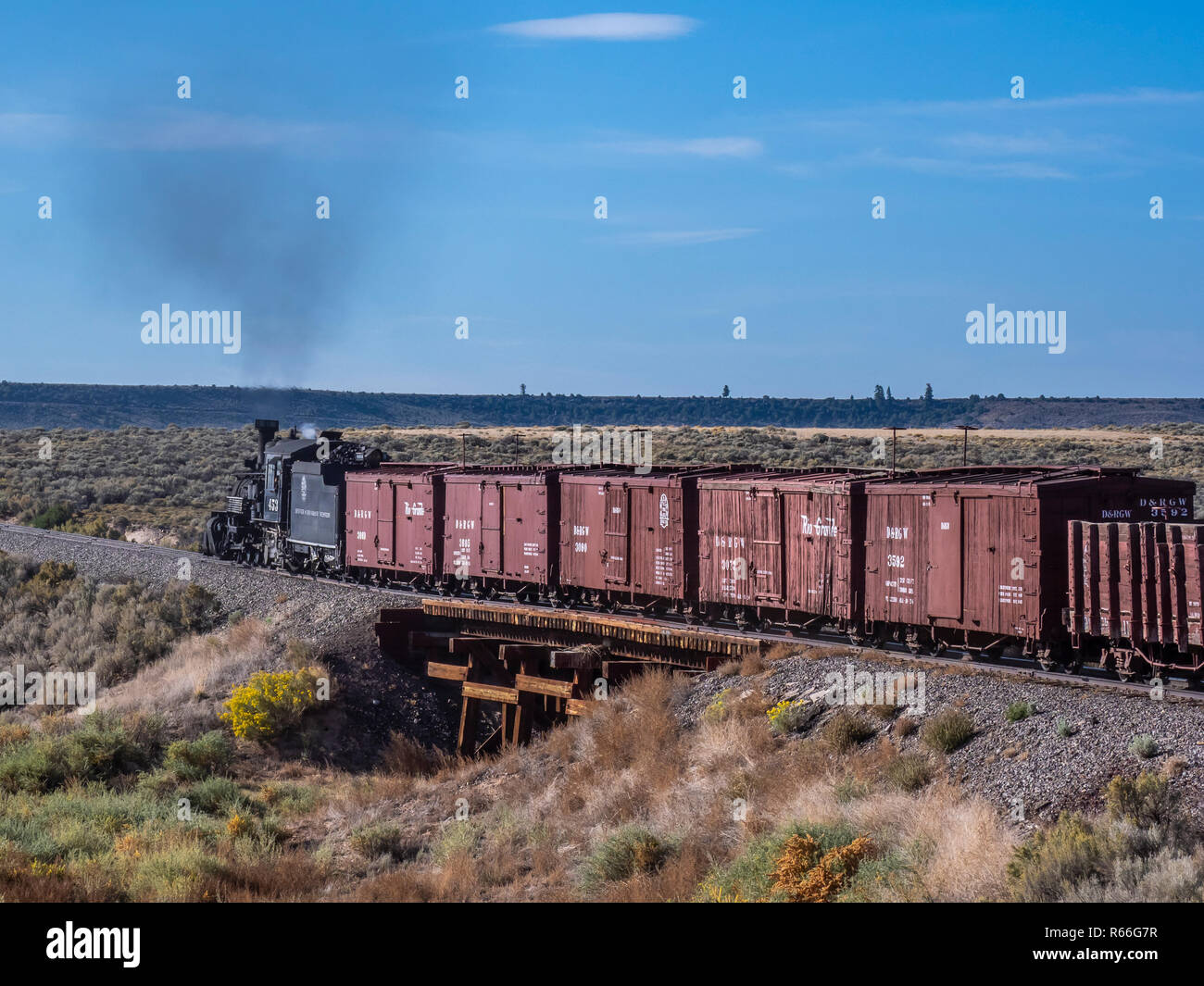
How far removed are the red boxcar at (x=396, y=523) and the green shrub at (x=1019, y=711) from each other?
17.2m

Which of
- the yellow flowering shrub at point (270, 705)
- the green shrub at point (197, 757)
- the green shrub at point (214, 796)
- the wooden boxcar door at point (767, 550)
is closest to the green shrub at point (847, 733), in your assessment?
the wooden boxcar door at point (767, 550)

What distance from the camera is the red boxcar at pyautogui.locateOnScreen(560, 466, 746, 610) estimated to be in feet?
75.3

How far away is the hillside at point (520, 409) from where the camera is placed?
14800cm

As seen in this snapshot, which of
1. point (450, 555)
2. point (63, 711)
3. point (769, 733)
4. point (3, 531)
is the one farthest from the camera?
point (3, 531)

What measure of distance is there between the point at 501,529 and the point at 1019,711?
48.1ft

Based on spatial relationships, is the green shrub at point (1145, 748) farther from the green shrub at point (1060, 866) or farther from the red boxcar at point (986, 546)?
the red boxcar at point (986, 546)

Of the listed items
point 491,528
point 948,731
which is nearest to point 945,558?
point 948,731

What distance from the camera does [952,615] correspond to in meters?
18.2

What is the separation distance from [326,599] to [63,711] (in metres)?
6.26

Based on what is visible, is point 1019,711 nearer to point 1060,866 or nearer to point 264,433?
point 1060,866

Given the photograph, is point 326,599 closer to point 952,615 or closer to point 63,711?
point 63,711

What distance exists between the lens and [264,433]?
37125mm

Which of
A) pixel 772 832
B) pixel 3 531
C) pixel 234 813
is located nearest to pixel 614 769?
pixel 772 832
